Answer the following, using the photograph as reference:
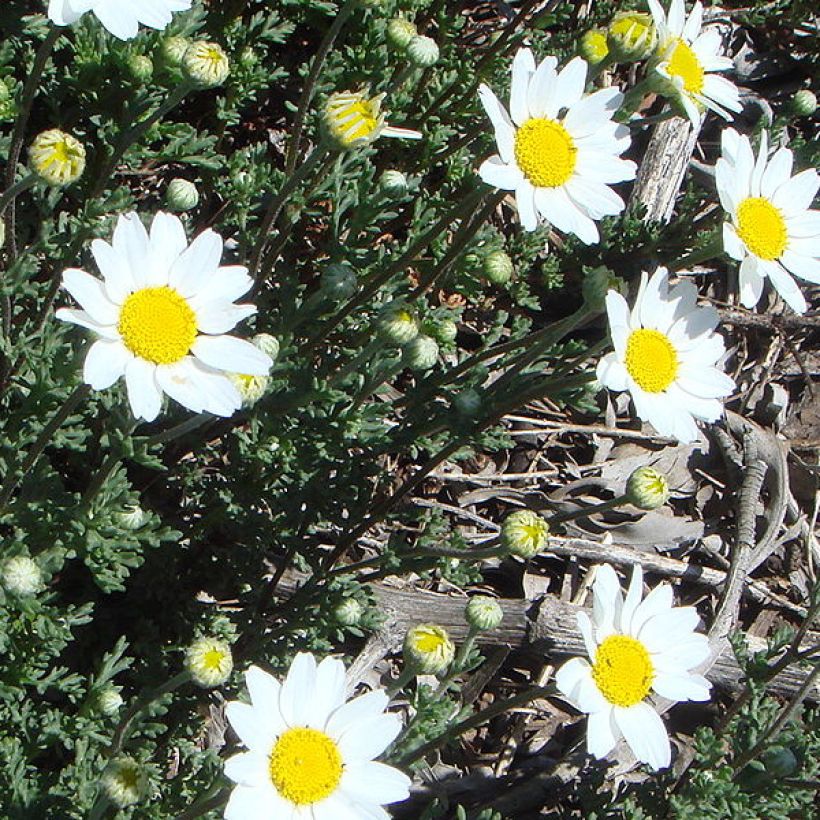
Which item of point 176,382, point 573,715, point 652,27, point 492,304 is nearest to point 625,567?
point 573,715

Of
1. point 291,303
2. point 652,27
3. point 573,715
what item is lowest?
point 573,715

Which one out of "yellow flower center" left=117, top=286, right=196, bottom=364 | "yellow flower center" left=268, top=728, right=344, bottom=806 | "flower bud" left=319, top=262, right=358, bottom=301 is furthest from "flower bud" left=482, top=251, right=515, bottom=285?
"yellow flower center" left=268, top=728, right=344, bottom=806

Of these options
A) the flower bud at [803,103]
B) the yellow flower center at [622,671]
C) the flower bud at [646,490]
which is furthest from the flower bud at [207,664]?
the flower bud at [803,103]

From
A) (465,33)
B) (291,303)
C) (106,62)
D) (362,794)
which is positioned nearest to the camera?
(362,794)

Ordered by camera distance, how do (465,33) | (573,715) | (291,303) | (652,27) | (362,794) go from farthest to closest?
(465,33) < (573,715) < (291,303) < (652,27) < (362,794)

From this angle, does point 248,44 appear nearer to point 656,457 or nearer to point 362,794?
point 656,457

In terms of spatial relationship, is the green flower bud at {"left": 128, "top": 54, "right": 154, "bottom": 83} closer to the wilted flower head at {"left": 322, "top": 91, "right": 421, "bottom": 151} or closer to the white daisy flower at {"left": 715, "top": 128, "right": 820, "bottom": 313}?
the wilted flower head at {"left": 322, "top": 91, "right": 421, "bottom": 151}

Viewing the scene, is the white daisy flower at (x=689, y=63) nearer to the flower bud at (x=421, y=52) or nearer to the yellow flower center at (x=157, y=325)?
the flower bud at (x=421, y=52)
